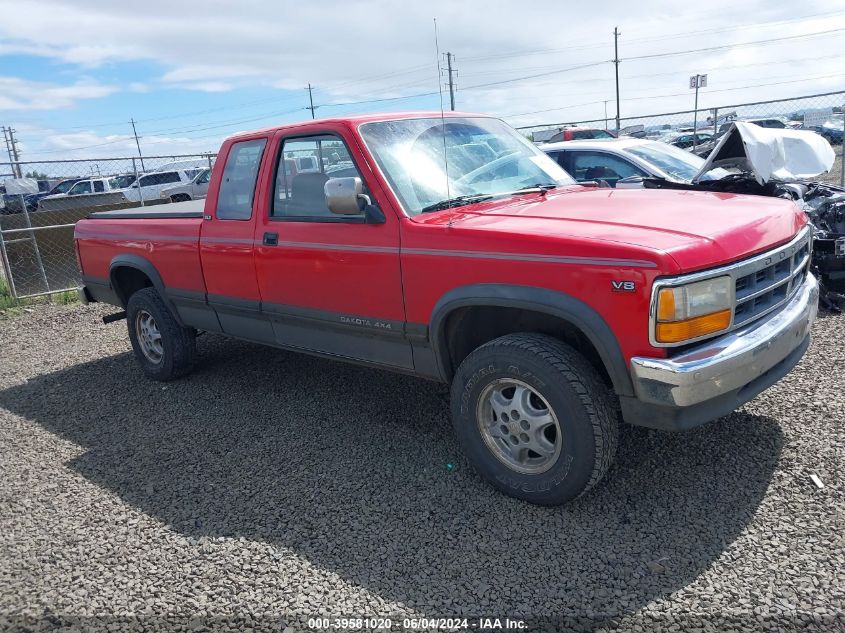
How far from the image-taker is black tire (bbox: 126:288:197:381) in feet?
18.6

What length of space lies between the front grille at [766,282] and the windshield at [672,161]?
4423 millimetres

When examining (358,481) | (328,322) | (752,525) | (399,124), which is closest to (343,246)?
(328,322)

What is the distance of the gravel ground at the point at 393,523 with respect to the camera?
2.79m

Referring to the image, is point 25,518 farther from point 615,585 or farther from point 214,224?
point 615,585

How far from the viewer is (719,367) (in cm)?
286

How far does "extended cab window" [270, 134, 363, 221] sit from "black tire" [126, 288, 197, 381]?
1.78m

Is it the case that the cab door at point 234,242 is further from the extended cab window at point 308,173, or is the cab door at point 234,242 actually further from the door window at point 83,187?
the door window at point 83,187

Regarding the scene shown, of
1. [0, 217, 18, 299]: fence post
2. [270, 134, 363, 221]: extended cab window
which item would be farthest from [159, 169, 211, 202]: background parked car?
[270, 134, 363, 221]: extended cab window

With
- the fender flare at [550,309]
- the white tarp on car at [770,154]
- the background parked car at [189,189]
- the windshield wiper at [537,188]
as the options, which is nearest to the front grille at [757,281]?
the fender flare at [550,309]

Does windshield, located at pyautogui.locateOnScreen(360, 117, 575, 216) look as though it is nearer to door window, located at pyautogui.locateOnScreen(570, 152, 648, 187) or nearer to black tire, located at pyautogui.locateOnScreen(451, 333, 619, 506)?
black tire, located at pyautogui.locateOnScreen(451, 333, 619, 506)

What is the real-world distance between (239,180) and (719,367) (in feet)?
11.3

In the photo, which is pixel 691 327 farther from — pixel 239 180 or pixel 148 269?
pixel 148 269

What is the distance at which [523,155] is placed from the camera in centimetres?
461

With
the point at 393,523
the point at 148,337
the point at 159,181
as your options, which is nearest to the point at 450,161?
the point at 393,523
